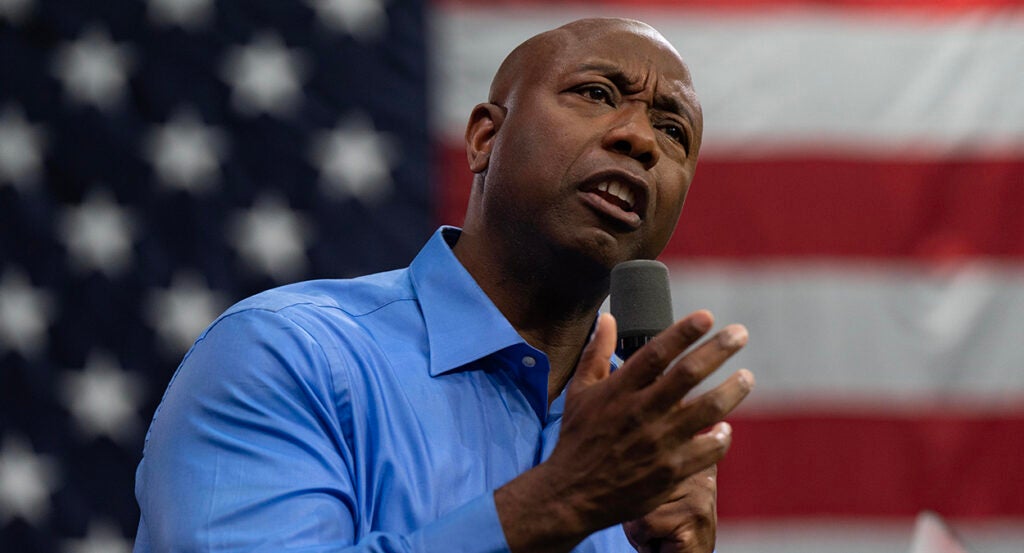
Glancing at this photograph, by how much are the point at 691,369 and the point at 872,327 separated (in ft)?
6.80

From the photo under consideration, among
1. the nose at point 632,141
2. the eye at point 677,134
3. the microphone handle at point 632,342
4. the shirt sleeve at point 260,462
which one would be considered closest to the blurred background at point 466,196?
the eye at point 677,134

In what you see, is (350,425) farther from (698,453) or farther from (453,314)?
(698,453)

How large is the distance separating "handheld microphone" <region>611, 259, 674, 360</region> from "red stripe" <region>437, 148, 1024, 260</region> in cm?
171

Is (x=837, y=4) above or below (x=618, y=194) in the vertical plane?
above

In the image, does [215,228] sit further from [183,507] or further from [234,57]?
[183,507]

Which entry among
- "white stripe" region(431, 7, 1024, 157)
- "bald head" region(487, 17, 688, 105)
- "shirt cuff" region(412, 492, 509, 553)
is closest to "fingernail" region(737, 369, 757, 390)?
"shirt cuff" region(412, 492, 509, 553)

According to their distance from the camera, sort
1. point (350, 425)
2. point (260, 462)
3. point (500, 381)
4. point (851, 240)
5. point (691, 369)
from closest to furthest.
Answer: point (691, 369), point (260, 462), point (350, 425), point (500, 381), point (851, 240)

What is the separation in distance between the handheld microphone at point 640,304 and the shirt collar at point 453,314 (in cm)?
29

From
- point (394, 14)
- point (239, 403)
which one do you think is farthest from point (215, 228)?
point (239, 403)

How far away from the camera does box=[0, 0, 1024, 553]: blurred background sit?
282 cm

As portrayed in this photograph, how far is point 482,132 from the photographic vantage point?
1.83 meters

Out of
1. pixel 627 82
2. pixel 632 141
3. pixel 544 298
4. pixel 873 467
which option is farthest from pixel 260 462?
pixel 873 467

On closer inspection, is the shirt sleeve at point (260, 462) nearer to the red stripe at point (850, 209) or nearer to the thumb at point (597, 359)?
the thumb at point (597, 359)

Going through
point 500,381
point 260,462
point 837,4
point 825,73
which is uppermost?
point 837,4
